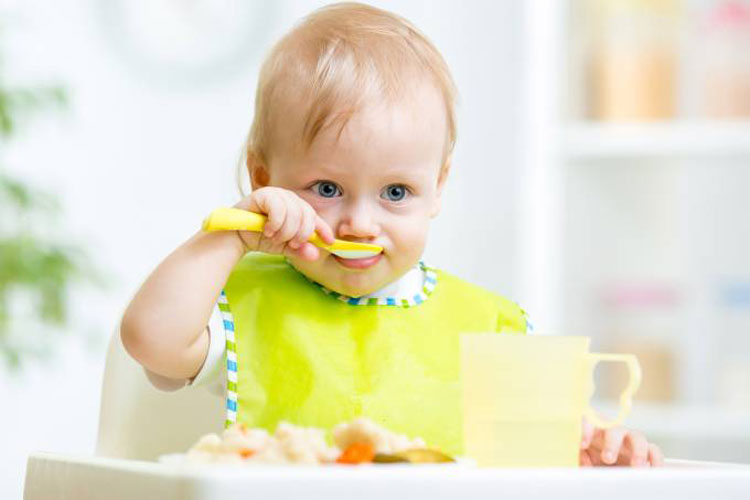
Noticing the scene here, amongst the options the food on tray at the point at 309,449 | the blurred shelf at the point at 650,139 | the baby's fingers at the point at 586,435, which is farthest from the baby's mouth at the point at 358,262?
the blurred shelf at the point at 650,139

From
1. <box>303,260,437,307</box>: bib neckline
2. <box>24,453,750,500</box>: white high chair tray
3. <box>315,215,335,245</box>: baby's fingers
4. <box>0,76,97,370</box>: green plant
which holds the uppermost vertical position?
<box>0,76,97,370</box>: green plant

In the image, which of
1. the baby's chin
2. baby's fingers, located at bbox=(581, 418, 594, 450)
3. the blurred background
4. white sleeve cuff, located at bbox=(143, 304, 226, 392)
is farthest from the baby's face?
the blurred background

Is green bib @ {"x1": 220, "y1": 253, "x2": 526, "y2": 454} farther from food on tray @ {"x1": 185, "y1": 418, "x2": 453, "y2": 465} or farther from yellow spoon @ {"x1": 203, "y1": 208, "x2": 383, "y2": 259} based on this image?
food on tray @ {"x1": 185, "y1": 418, "x2": 453, "y2": 465}

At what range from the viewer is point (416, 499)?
70 centimetres

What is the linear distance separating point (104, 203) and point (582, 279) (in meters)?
1.35

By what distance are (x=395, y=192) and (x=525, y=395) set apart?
Answer: 1.21 ft

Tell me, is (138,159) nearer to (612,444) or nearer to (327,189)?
(327,189)

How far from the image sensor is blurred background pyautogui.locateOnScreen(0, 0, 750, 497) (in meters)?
2.95

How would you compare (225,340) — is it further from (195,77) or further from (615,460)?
(195,77)

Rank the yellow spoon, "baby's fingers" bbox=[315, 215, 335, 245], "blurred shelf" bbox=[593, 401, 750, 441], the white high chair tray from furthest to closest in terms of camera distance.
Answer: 1. "blurred shelf" bbox=[593, 401, 750, 441]
2. "baby's fingers" bbox=[315, 215, 335, 245]
3. the yellow spoon
4. the white high chair tray

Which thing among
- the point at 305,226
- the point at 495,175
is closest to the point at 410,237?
the point at 305,226

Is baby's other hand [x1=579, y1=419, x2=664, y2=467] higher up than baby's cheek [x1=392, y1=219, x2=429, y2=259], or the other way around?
baby's cheek [x1=392, y1=219, x2=429, y2=259]

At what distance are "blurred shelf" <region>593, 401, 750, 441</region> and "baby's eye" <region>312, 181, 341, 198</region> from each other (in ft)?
6.15

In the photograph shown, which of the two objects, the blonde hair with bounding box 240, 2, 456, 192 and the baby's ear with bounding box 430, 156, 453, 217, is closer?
the blonde hair with bounding box 240, 2, 456, 192
